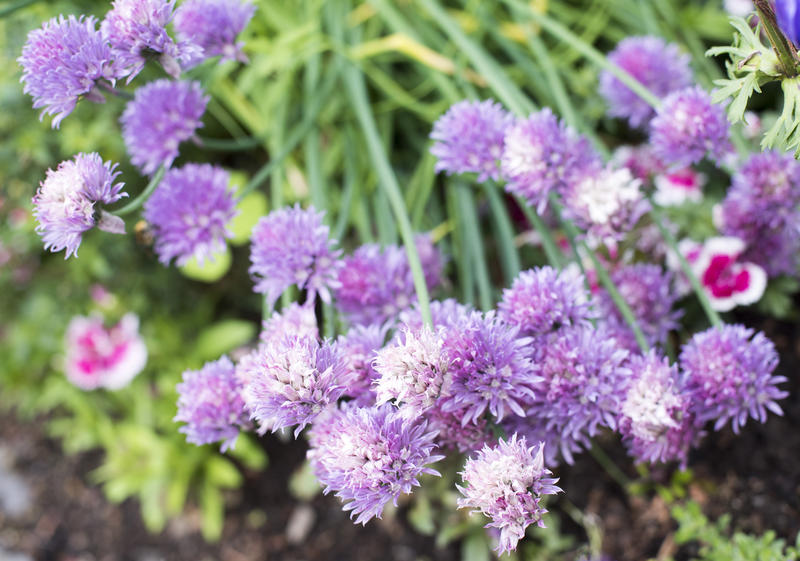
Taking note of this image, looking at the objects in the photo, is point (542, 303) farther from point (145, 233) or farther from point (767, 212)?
point (145, 233)

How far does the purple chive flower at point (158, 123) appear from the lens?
989 mm

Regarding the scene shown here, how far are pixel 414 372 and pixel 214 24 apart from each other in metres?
0.61

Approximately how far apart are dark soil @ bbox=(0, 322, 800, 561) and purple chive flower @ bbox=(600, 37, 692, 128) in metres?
0.58

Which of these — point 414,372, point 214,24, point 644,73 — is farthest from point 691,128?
point 214,24

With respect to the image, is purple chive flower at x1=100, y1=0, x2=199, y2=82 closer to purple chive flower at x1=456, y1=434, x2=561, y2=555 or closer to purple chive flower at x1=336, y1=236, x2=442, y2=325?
purple chive flower at x1=336, y1=236, x2=442, y2=325

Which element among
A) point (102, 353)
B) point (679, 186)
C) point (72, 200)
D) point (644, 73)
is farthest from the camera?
point (102, 353)

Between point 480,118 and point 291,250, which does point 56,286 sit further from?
point 480,118

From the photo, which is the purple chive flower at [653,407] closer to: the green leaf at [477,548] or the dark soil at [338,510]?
the dark soil at [338,510]

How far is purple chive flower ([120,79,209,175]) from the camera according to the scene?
0.99m

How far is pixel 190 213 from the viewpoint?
0.97 m

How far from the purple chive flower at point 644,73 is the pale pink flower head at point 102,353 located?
122 centimetres

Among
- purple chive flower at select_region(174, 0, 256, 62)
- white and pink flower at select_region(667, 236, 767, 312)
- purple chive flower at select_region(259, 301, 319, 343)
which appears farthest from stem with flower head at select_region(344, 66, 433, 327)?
white and pink flower at select_region(667, 236, 767, 312)

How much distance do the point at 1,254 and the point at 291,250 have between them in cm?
126

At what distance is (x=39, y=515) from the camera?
189cm
